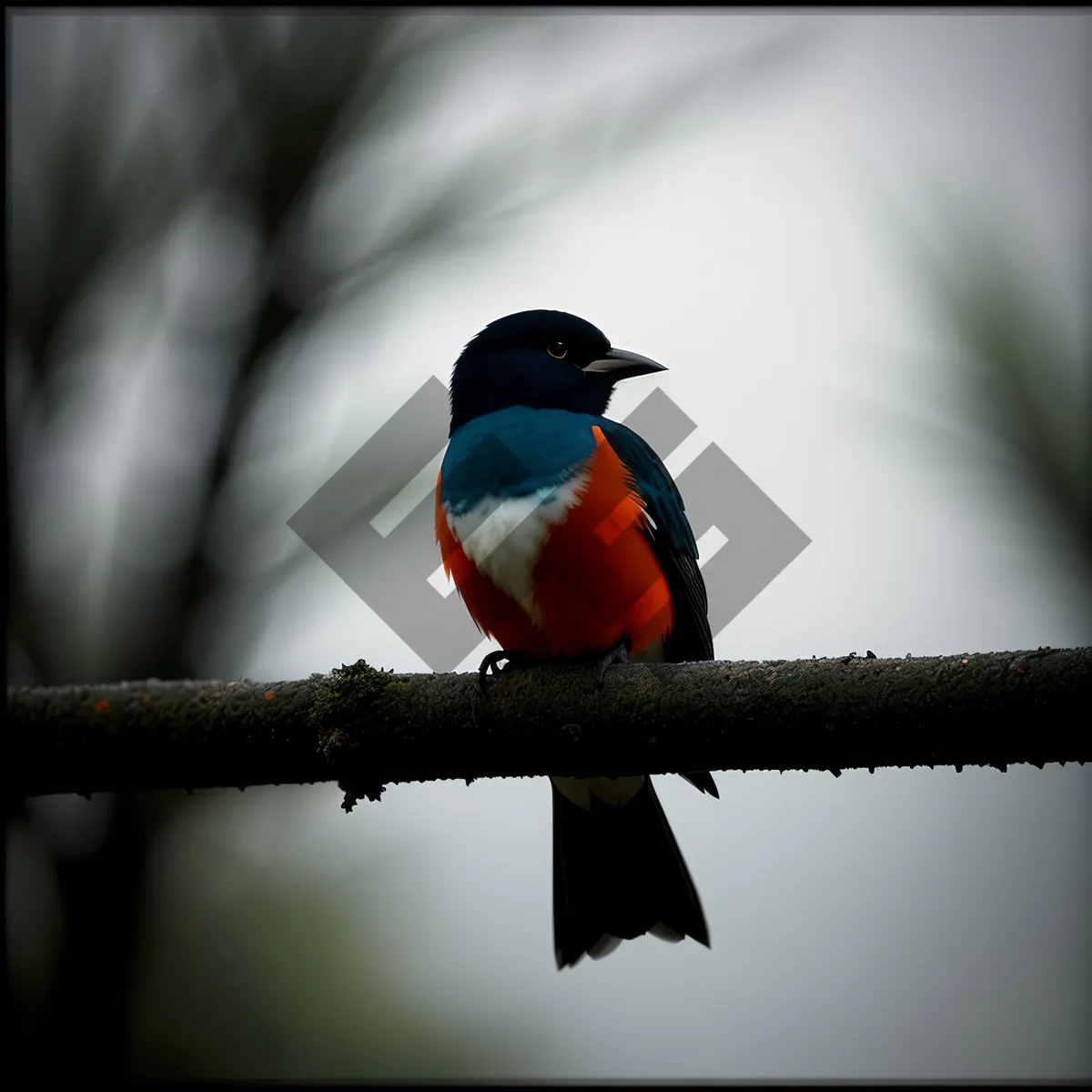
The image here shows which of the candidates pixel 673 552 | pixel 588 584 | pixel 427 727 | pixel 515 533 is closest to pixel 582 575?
pixel 588 584

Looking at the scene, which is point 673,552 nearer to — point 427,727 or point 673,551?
point 673,551

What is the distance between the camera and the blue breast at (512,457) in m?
3.39

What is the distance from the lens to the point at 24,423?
8.55 ft

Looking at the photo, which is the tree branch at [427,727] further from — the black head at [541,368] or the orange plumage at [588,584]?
the black head at [541,368]

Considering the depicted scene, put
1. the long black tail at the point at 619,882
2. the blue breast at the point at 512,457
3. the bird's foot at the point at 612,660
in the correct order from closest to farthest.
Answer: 1. the bird's foot at the point at 612,660
2. the blue breast at the point at 512,457
3. the long black tail at the point at 619,882

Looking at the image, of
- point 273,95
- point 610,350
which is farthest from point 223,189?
point 610,350

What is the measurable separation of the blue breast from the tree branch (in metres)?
0.85

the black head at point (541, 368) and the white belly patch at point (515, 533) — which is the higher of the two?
the black head at point (541, 368)

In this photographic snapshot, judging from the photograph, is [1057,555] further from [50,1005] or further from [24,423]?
[24,423]

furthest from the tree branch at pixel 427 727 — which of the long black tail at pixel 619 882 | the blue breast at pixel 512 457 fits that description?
the long black tail at pixel 619 882

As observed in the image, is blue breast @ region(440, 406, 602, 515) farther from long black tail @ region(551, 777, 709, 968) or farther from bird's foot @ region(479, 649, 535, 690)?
long black tail @ region(551, 777, 709, 968)

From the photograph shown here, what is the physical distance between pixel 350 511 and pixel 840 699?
1383 millimetres

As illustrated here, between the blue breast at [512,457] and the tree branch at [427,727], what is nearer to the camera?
the tree branch at [427,727]

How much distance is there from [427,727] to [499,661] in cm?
78
